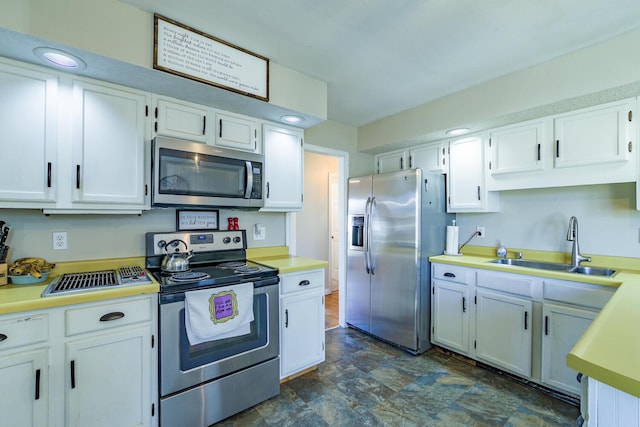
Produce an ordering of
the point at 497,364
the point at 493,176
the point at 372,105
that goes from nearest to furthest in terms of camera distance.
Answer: the point at 497,364, the point at 493,176, the point at 372,105

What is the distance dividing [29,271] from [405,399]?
8.15 feet

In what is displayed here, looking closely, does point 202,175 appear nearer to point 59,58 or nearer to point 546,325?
point 59,58

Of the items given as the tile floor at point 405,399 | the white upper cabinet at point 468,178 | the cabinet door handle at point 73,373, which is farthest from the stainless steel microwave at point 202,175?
the white upper cabinet at point 468,178

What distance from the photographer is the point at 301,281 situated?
2.32 m

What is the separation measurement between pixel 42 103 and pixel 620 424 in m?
2.69

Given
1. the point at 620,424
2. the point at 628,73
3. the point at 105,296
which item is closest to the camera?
the point at 620,424

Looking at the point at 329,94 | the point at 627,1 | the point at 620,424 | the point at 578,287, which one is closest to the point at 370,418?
the point at 620,424

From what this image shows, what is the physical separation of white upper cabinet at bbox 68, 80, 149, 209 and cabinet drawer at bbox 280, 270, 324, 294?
1.12 m

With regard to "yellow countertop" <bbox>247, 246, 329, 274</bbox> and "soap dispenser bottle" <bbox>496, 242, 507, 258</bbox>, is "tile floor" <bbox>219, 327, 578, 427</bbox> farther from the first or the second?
"soap dispenser bottle" <bbox>496, 242, 507, 258</bbox>

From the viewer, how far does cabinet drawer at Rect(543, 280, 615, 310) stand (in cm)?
188

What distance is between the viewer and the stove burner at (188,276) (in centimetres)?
178

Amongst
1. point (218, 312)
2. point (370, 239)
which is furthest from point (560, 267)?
point (218, 312)

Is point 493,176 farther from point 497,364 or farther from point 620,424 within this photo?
point 620,424

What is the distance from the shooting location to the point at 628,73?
1.79 metres
